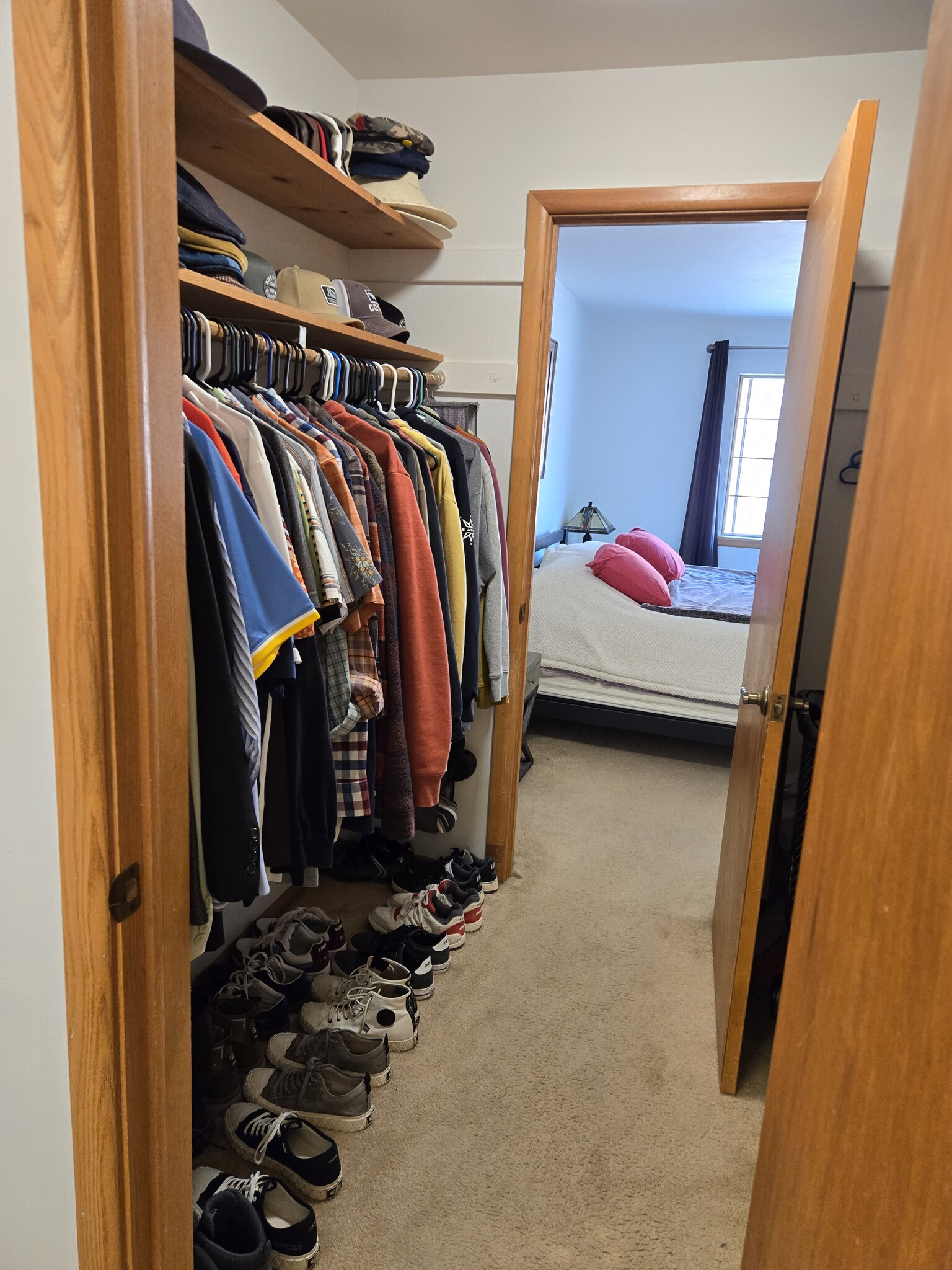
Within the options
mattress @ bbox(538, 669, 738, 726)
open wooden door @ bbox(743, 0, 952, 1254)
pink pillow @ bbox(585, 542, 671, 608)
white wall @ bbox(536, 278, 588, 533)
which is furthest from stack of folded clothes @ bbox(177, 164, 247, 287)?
white wall @ bbox(536, 278, 588, 533)

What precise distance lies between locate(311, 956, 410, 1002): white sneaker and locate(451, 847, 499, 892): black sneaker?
1.77ft

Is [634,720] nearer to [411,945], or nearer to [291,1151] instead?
[411,945]

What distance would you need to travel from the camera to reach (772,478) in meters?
2.19

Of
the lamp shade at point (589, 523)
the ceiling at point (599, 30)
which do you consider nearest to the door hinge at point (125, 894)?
the ceiling at point (599, 30)

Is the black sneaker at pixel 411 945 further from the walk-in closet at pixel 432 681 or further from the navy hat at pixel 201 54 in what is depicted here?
the navy hat at pixel 201 54

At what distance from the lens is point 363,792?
5.49 ft

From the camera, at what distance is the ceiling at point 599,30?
185 cm

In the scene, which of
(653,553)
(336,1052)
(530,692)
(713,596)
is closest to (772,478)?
(530,692)

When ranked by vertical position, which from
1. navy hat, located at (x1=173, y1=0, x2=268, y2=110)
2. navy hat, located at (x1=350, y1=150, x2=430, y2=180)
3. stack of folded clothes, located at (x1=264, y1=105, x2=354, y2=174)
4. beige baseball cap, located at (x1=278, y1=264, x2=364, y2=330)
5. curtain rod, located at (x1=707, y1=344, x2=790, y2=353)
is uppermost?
curtain rod, located at (x1=707, y1=344, x2=790, y2=353)

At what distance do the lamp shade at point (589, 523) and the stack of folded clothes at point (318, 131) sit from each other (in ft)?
15.7

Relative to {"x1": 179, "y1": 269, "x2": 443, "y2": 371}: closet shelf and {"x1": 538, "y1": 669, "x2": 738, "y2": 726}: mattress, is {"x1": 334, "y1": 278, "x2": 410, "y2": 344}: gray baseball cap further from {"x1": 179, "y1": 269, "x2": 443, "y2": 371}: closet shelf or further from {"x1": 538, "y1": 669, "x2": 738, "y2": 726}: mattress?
{"x1": 538, "y1": 669, "x2": 738, "y2": 726}: mattress

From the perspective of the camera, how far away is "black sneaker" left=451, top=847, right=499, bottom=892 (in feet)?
8.41

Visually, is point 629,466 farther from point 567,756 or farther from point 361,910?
point 361,910

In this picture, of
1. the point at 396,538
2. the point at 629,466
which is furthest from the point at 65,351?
the point at 629,466
